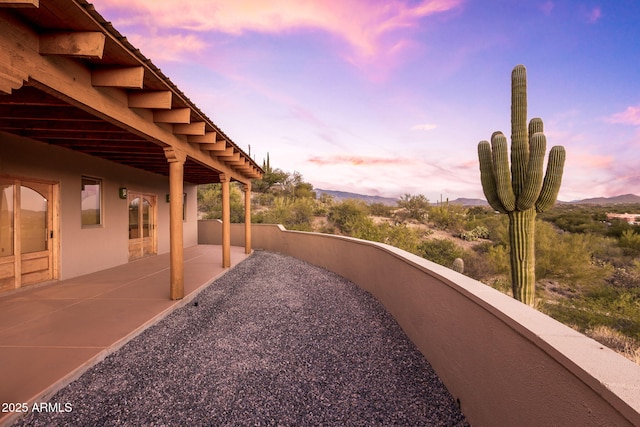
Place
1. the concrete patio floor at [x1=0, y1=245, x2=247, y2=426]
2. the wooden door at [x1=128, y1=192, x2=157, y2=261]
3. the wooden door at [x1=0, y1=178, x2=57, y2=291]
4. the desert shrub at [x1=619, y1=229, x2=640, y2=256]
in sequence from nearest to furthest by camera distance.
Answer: the concrete patio floor at [x1=0, y1=245, x2=247, y2=426]
the wooden door at [x1=0, y1=178, x2=57, y2=291]
the wooden door at [x1=128, y1=192, x2=157, y2=261]
the desert shrub at [x1=619, y1=229, x2=640, y2=256]

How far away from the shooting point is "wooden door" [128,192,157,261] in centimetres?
958

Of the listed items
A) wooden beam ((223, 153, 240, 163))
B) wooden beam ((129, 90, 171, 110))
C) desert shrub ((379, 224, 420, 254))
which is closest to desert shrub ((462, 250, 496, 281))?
desert shrub ((379, 224, 420, 254))

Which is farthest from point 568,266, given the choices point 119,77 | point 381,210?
point 381,210

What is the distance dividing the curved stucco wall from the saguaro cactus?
12.8 feet

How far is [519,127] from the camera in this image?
7.25 meters

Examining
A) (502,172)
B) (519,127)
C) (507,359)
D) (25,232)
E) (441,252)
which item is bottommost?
(441,252)

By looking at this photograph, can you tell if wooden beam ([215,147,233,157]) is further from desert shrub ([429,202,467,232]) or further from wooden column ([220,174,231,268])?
desert shrub ([429,202,467,232])

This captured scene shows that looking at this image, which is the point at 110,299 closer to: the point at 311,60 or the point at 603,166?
the point at 311,60

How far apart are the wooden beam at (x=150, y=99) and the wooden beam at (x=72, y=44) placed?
1.39m

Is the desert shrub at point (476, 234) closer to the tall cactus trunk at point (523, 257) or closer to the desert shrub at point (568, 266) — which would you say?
the desert shrub at point (568, 266)

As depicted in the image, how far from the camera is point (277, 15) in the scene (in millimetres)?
9867

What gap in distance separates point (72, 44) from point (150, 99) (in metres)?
1.49

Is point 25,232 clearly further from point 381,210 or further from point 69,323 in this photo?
point 381,210

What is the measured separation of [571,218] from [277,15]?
87.8ft
